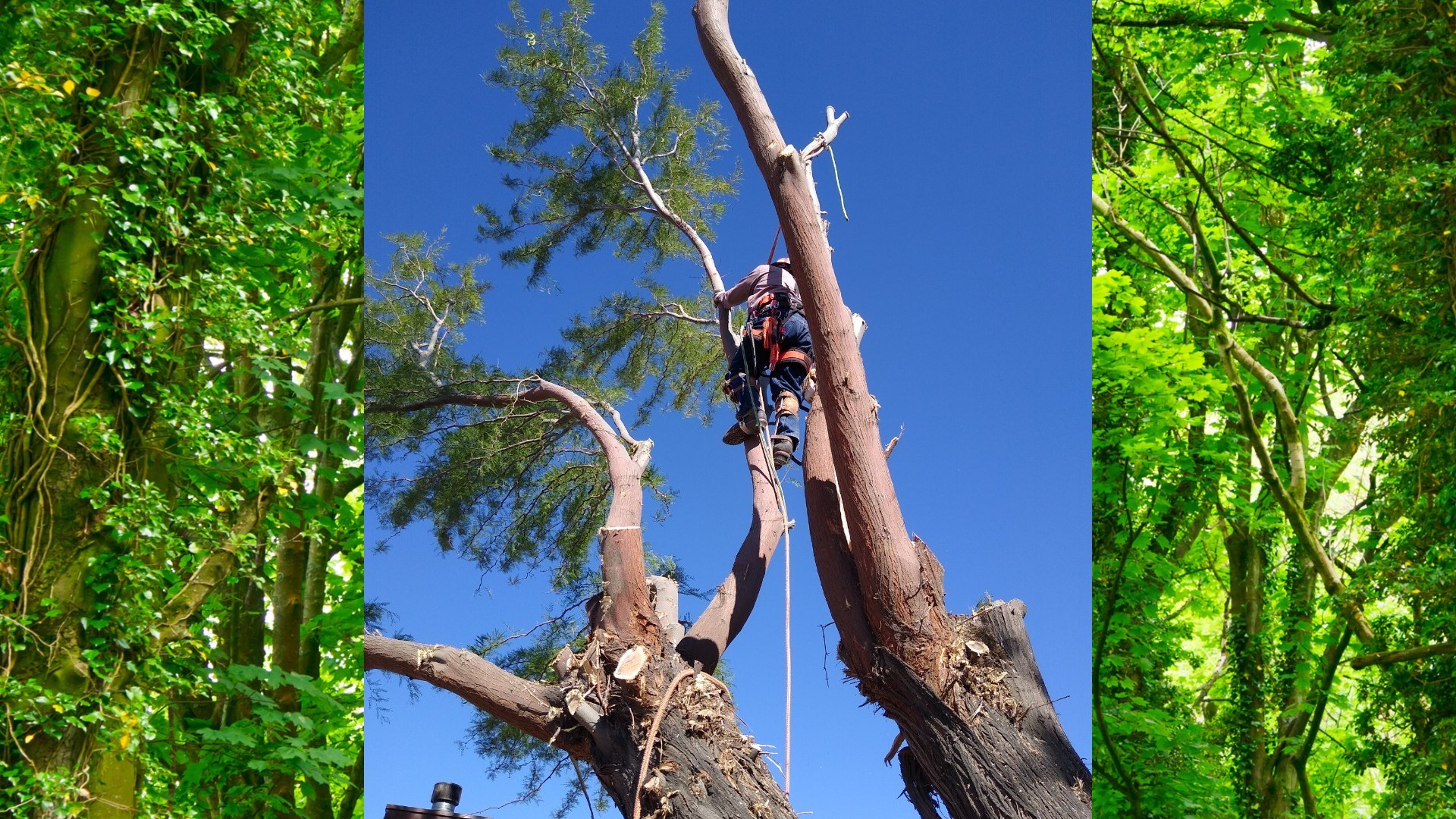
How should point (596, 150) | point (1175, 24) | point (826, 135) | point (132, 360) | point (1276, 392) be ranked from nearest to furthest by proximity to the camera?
point (132, 360) < point (826, 135) < point (596, 150) < point (1276, 392) < point (1175, 24)

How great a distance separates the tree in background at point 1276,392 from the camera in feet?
12.0

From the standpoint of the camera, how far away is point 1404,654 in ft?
11.9

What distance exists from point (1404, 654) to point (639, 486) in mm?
2221

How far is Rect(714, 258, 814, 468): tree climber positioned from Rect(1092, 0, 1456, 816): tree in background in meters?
1.72

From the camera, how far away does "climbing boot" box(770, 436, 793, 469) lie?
3.37 m

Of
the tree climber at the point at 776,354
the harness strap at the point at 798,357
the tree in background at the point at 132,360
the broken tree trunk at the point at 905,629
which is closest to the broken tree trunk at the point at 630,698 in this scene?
the tree climber at the point at 776,354

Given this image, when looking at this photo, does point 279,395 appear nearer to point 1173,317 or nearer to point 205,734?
point 205,734

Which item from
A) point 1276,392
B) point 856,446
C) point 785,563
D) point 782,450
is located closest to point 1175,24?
point 1276,392

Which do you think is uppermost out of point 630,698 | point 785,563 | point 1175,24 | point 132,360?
point 1175,24

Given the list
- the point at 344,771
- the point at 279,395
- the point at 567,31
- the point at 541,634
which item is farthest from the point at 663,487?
the point at 344,771

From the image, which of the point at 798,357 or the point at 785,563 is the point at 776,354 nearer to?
the point at 798,357

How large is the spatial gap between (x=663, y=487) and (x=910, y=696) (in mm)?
941

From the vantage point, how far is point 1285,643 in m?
4.59

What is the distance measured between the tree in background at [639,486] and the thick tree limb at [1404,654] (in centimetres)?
126
